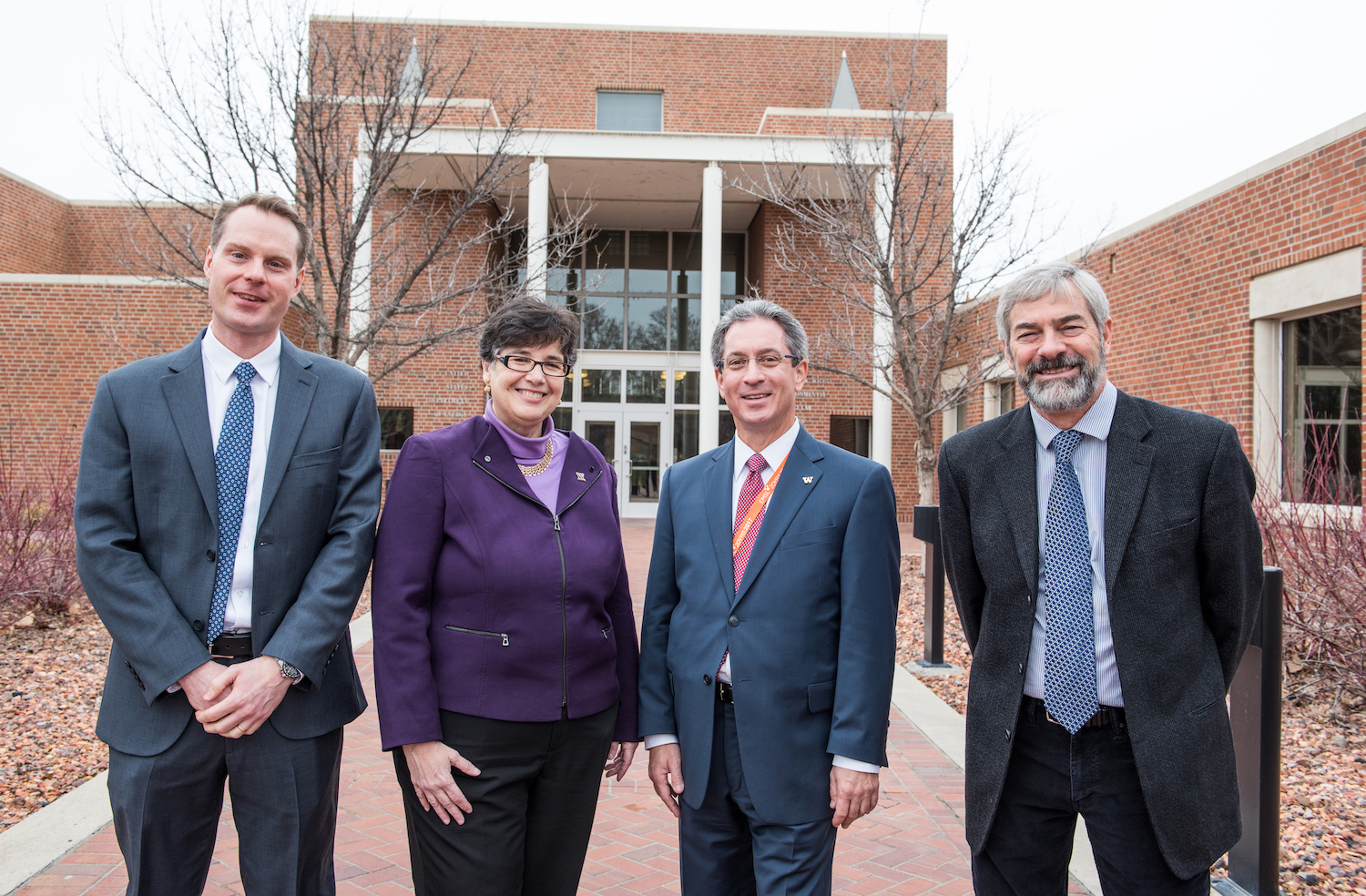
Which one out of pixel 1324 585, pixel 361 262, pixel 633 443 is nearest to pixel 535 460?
pixel 1324 585

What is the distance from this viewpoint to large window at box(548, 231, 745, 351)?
1945 cm

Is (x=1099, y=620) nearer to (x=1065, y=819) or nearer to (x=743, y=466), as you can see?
(x=1065, y=819)

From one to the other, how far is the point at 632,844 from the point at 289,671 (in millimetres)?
2017

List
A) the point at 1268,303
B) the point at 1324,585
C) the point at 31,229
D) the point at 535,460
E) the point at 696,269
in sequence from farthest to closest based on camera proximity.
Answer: the point at 696,269 → the point at 31,229 → the point at 1268,303 → the point at 1324,585 → the point at 535,460

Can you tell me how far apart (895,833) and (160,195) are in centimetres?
874

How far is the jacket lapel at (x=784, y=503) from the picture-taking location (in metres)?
2.19

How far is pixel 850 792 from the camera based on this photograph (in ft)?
6.88

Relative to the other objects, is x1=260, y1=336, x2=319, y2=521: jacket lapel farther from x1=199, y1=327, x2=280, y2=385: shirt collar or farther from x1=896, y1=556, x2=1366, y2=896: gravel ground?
x1=896, y1=556, x2=1366, y2=896: gravel ground

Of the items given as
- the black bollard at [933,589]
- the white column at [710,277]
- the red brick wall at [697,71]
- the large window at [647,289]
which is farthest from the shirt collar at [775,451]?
the red brick wall at [697,71]

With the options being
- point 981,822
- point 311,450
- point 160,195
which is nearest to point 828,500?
point 981,822

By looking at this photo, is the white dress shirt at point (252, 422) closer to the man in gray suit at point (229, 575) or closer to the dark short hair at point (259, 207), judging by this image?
the man in gray suit at point (229, 575)

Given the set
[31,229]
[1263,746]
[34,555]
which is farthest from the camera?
[31,229]

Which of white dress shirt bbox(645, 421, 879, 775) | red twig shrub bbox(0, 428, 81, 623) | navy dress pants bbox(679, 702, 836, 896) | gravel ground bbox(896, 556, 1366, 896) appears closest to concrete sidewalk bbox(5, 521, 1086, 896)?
gravel ground bbox(896, 556, 1366, 896)

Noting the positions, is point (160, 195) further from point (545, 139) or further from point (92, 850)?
point (545, 139)
